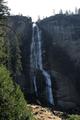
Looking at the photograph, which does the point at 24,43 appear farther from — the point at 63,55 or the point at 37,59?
the point at 63,55

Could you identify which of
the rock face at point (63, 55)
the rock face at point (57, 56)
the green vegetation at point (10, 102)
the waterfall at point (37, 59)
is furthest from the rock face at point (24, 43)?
the green vegetation at point (10, 102)

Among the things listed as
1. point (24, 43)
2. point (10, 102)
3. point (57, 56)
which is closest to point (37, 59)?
point (57, 56)

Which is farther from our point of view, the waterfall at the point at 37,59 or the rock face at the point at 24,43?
the rock face at the point at 24,43

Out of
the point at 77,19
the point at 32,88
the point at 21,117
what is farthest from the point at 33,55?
the point at 21,117

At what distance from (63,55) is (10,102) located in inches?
3008

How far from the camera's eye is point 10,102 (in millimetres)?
23094

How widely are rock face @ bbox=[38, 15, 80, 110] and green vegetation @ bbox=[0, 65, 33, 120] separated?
194 feet

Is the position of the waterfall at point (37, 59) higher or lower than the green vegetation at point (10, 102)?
lower

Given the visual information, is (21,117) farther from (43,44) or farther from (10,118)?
(43,44)

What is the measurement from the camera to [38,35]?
102438 millimetres

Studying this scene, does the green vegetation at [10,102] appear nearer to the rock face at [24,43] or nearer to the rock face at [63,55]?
the rock face at [63,55]

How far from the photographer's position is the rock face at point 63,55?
88.6 metres

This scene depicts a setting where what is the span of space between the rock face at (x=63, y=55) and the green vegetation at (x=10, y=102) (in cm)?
5912

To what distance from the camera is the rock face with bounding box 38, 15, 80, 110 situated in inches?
3489
